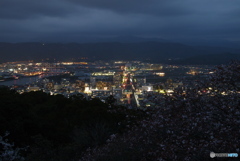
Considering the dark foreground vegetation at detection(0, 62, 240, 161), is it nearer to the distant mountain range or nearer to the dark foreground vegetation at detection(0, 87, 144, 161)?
the dark foreground vegetation at detection(0, 87, 144, 161)

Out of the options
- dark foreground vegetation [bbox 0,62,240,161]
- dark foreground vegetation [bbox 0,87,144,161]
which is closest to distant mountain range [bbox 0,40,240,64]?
dark foreground vegetation [bbox 0,87,144,161]

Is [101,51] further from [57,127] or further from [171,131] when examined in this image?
[171,131]

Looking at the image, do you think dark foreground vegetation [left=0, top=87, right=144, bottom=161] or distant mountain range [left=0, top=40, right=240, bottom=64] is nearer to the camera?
dark foreground vegetation [left=0, top=87, right=144, bottom=161]

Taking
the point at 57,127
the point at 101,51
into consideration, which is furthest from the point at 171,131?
the point at 101,51

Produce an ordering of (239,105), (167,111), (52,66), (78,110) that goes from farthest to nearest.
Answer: (52,66), (78,110), (167,111), (239,105)

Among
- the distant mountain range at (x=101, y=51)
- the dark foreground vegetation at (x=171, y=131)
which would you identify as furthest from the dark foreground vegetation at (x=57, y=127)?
the distant mountain range at (x=101, y=51)

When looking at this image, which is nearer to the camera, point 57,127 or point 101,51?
point 57,127

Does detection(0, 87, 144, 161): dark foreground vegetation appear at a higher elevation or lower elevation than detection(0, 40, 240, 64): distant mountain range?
lower

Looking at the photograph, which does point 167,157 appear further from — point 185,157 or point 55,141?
point 55,141

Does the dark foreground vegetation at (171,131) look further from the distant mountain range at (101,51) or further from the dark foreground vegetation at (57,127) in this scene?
the distant mountain range at (101,51)

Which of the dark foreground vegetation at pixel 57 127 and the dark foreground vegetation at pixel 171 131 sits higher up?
the dark foreground vegetation at pixel 171 131

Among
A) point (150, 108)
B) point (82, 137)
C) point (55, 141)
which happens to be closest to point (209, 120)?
point (150, 108)
